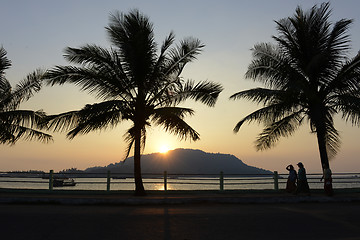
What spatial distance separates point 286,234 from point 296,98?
37.5ft

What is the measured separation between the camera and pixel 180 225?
27.6 ft

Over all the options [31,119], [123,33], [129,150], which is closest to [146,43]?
[123,33]

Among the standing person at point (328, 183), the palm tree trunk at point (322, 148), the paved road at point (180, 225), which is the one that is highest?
the palm tree trunk at point (322, 148)

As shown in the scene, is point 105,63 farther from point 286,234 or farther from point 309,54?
point 286,234

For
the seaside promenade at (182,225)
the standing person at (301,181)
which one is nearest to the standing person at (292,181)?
the standing person at (301,181)

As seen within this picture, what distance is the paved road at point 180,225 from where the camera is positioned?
7234 mm

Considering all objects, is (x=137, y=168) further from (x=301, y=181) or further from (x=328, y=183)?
(x=328, y=183)

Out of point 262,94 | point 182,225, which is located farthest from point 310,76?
point 182,225

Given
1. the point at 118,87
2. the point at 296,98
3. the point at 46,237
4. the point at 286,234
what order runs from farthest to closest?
the point at 296,98 → the point at 118,87 → the point at 286,234 → the point at 46,237

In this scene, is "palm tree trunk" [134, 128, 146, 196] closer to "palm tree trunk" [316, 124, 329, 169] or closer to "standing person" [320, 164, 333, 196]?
"standing person" [320, 164, 333, 196]

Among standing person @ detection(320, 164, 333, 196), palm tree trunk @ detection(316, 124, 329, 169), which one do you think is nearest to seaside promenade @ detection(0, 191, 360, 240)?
standing person @ detection(320, 164, 333, 196)

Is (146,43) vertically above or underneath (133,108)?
above

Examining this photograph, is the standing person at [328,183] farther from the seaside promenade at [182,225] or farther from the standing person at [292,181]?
the seaside promenade at [182,225]

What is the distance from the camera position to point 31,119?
62.0ft
